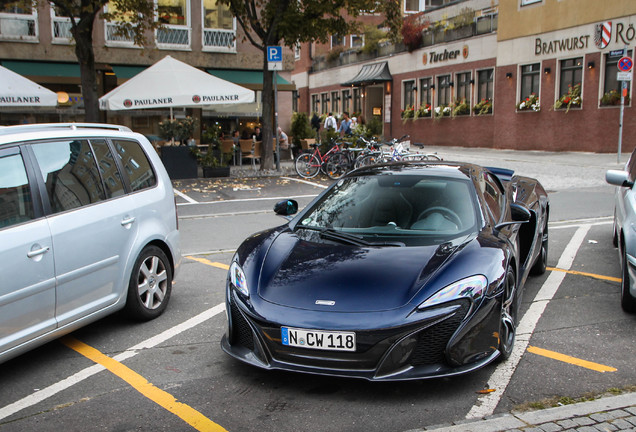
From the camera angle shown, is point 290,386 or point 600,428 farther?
point 290,386

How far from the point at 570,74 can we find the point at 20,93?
21.6 m

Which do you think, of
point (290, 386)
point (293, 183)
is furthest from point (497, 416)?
point (293, 183)

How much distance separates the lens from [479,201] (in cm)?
509

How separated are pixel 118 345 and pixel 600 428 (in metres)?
3.39

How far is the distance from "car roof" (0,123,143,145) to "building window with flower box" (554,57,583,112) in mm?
24779

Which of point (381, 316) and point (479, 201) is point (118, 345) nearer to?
point (381, 316)

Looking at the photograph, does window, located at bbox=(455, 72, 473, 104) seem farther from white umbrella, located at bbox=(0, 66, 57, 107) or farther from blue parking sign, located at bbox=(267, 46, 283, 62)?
white umbrella, located at bbox=(0, 66, 57, 107)

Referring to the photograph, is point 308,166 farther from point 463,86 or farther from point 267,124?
point 463,86

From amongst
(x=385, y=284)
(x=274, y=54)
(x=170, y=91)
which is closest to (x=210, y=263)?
(x=385, y=284)

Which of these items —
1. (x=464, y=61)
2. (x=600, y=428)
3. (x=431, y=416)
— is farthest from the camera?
(x=464, y=61)

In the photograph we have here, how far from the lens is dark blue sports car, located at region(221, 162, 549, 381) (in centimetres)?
379

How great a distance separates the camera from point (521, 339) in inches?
195

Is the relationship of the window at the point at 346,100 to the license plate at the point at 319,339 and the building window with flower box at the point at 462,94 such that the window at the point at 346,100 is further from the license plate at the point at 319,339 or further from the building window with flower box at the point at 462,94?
the license plate at the point at 319,339

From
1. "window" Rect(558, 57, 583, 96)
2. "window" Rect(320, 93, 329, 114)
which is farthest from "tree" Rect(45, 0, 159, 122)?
"window" Rect(320, 93, 329, 114)
